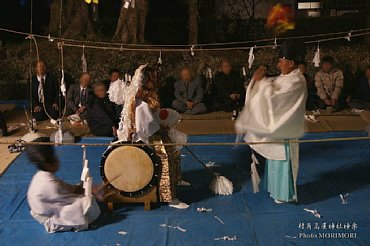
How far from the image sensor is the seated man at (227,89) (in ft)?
27.0

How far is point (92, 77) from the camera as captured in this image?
941 cm

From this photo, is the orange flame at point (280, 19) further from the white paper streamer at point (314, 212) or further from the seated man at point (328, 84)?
the white paper streamer at point (314, 212)

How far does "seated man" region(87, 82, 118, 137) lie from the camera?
22.5 ft

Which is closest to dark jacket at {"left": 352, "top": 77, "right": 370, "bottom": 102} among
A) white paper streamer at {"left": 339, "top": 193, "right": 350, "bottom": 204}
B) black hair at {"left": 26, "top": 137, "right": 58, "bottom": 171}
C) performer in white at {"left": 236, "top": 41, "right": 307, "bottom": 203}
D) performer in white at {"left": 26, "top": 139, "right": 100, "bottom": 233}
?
white paper streamer at {"left": 339, "top": 193, "right": 350, "bottom": 204}

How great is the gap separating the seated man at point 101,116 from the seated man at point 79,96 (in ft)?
2.91

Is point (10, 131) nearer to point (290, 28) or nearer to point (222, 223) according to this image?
point (222, 223)

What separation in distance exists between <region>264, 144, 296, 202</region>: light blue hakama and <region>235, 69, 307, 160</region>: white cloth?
0.25 feet

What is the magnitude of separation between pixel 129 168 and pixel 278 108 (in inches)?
55.7

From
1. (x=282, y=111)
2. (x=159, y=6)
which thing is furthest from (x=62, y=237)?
(x=159, y=6)

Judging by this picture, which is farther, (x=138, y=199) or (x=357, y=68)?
(x=357, y=68)

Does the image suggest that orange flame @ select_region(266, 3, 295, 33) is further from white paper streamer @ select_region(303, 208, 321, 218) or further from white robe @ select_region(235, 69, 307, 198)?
white paper streamer @ select_region(303, 208, 321, 218)

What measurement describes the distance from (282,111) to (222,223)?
3.64 ft

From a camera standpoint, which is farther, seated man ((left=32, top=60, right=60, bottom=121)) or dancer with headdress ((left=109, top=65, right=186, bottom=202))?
seated man ((left=32, top=60, right=60, bottom=121))

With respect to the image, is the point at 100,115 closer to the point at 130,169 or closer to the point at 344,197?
the point at 130,169
